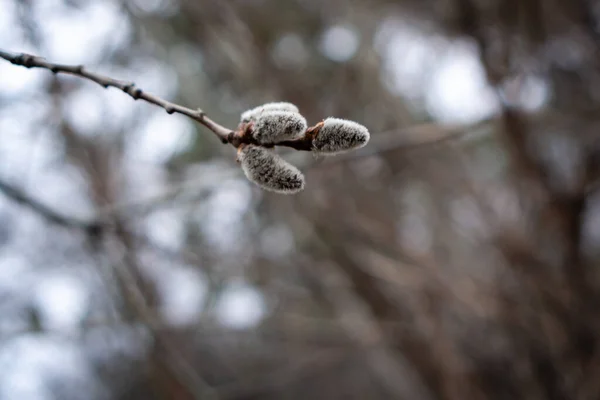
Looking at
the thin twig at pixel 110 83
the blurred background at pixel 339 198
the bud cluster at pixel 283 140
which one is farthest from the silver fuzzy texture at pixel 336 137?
the blurred background at pixel 339 198

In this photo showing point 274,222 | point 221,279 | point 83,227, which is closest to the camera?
point 83,227

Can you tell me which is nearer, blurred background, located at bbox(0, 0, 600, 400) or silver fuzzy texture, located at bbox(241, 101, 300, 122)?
silver fuzzy texture, located at bbox(241, 101, 300, 122)

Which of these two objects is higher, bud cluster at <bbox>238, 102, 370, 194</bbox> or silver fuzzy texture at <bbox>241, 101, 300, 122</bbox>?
silver fuzzy texture at <bbox>241, 101, 300, 122</bbox>

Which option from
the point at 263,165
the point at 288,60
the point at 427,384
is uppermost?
the point at 288,60

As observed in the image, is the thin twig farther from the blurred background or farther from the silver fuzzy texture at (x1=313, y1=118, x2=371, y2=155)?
the blurred background

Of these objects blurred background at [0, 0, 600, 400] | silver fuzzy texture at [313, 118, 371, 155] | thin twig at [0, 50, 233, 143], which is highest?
blurred background at [0, 0, 600, 400]

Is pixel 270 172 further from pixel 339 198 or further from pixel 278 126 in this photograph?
pixel 339 198

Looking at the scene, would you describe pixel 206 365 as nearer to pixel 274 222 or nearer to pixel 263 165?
pixel 274 222

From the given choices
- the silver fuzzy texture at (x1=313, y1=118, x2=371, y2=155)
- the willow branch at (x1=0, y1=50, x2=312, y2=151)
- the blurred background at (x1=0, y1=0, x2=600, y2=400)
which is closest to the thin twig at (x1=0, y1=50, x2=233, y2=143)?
the willow branch at (x1=0, y1=50, x2=312, y2=151)

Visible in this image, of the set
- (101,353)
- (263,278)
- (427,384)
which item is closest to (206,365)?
(101,353)
